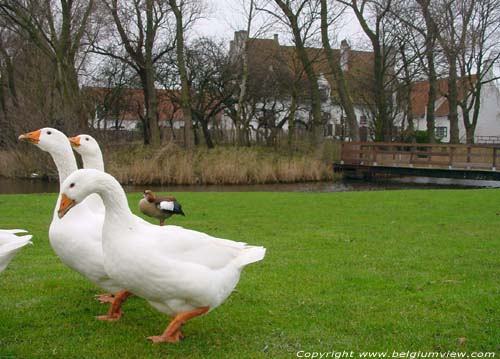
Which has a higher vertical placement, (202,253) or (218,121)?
(218,121)

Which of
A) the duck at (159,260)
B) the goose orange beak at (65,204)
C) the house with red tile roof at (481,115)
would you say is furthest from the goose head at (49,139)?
the house with red tile roof at (481,115)

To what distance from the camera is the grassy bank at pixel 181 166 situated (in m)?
24.0

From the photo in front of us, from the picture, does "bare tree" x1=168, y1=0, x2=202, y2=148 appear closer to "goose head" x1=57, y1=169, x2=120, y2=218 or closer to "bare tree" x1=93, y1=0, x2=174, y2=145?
"bare tree" x1=93, y1=0, x2=174, y2=145

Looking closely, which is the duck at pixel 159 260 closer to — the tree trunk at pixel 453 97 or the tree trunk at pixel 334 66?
the tree trunk at pixel 334 66

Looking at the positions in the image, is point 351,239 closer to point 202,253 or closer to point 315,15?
point 202,253

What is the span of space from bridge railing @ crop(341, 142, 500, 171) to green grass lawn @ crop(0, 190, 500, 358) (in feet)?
57.7

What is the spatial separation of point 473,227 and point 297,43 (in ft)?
69.7

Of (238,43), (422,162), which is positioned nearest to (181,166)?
(238,43)

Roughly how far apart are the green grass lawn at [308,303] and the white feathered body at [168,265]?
430 mm

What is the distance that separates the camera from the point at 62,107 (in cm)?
2564

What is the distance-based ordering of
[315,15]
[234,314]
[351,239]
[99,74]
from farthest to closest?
1. [99,74]
2. [315,15]
3. [351,239]
4. [234,314]

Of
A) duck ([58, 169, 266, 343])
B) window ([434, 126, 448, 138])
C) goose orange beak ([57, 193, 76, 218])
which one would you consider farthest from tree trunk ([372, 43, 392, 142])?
goose orange beak ([57, 193, 76, 218])

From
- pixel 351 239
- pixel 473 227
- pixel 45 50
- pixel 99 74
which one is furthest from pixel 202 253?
pixel 99 74

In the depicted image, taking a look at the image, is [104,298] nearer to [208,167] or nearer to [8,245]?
[8,245]
